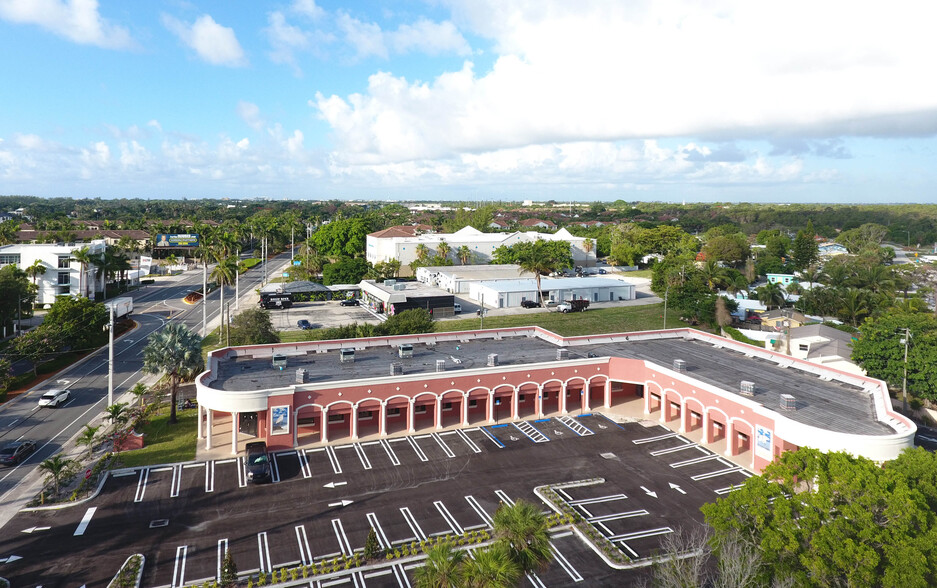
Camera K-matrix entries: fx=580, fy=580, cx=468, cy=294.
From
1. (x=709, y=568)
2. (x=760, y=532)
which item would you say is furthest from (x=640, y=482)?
(x=760, y=532)

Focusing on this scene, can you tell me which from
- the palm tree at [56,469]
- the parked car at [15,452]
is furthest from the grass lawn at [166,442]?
the parked car at [15,452]

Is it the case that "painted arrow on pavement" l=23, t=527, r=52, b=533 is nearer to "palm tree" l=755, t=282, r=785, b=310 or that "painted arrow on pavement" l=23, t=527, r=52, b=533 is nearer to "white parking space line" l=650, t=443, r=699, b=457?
"white parking space line" l=650, t=443, r=699, b=457

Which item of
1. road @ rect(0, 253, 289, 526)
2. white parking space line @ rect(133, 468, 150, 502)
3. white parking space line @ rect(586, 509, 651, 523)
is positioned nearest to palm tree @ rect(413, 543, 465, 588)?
white parking space line @ rect(586, 509, 651, 523)

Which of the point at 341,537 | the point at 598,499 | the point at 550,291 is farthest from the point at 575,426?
the point at 550,291

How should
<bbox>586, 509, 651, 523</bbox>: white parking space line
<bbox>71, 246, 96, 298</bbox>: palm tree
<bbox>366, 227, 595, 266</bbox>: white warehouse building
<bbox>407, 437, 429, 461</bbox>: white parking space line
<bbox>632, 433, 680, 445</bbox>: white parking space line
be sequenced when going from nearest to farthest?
<bbox>586, 509, 651, 523</bbox>: white parking space line < <bbox>407, 437, 429, 461</bbox>: white parking space line < <bbox>632, 433, 680, 445</bbox>: white parking space line < <bbox>71, 246, 96, 298</bbox>: palm tree < <bbox>366, 227, 595, 266</bbox>: white warehouse building

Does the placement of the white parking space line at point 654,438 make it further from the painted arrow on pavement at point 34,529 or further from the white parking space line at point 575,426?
the painted arrow on pavement at point 34,529
